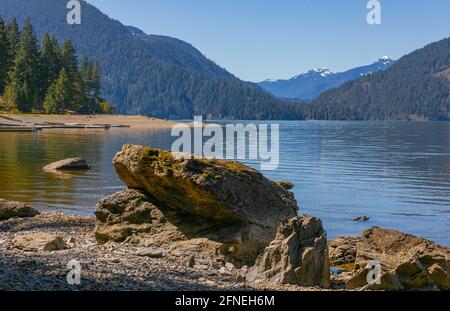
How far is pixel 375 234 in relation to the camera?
18.8 m

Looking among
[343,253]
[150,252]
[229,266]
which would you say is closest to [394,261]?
[343,253]

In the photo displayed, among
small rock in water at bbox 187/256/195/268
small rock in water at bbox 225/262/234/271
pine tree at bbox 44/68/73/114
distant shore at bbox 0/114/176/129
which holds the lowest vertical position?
small rock in water at bbox 225/262/234/271

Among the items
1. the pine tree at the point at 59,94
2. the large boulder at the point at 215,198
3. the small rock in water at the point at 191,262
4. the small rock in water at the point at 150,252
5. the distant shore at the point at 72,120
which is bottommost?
the small rock in water at the point at 191,262

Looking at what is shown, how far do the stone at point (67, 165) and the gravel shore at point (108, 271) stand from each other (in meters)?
25.8

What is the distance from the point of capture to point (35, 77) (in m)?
127

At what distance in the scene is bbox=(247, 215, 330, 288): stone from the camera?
13820 millimetres

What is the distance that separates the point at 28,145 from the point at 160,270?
186 feet

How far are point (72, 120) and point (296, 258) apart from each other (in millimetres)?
116575

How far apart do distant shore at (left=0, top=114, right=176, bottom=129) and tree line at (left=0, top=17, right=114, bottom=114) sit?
4.98 m

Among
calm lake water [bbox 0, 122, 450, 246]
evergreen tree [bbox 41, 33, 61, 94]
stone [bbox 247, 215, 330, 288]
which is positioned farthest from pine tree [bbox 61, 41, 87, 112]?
stone [bbox 247, 215, 330, 288]

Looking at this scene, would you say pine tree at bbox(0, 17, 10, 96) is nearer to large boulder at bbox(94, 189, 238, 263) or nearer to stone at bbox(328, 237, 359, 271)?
large boulder at bbox(94, 189, 238, 263)

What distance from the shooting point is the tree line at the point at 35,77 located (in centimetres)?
11988

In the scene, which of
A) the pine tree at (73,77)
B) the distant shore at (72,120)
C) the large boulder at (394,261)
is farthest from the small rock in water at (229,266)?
the pine tree at (73,77)

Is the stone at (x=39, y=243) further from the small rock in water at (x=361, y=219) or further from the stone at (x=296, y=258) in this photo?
the small rock in water at (x=361, y=219)
